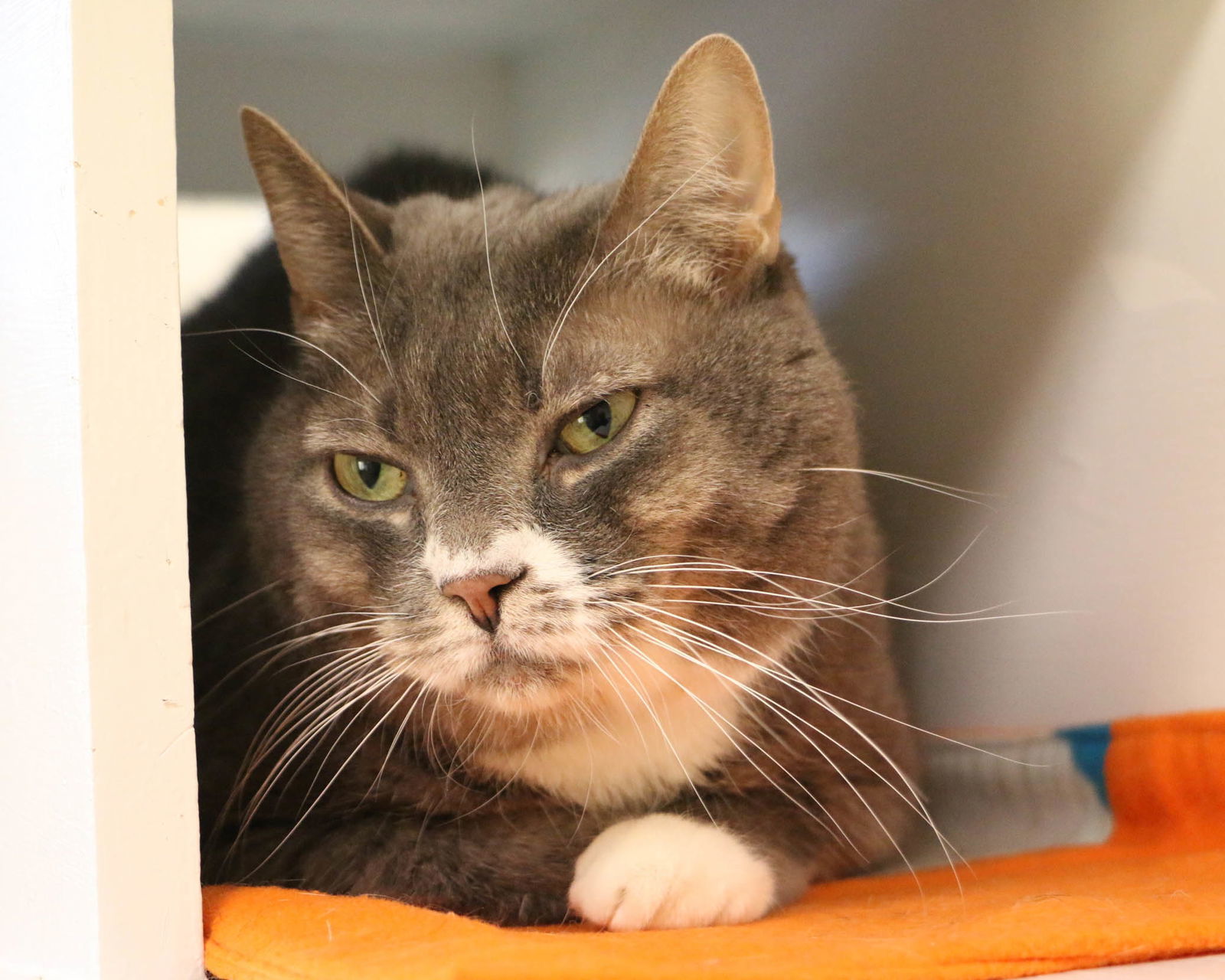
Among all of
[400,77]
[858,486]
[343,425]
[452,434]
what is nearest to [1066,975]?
[858,486]

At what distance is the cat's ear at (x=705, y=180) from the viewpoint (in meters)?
1.30

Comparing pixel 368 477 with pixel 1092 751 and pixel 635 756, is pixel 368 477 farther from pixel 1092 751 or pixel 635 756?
pixel 1092 751

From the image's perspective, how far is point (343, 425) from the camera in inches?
55.9

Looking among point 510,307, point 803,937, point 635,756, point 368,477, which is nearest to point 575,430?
point 510,307

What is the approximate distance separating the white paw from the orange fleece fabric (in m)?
0.04

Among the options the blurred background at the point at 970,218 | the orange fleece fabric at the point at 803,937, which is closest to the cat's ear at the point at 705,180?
the blurred background at the point at 970,218

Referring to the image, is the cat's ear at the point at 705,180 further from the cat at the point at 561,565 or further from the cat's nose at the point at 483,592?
the cat's nose at the point at 483,592

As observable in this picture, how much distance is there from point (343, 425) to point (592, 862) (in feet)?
2.02

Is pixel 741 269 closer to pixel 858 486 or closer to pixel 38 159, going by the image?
pixel 858 486

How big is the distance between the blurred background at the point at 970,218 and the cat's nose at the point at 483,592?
105cm

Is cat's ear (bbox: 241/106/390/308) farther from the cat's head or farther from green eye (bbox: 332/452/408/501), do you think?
green eye (bbox: 332/452/408/501)

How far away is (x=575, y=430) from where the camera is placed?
1.30 meters

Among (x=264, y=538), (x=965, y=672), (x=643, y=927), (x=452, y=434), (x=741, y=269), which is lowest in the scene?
(x=643, y=927)

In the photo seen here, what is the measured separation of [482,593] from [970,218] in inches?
48.0
